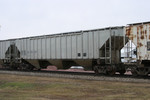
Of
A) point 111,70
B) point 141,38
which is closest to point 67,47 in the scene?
point 111,70

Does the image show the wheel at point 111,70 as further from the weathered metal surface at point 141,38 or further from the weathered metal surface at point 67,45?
the weathered metal surface at point 141,38

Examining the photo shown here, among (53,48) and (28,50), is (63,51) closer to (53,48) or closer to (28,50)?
(53,48)

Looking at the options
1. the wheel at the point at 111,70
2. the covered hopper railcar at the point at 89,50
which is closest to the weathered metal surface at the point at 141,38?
the covered hopper railcar at the point at 89,50

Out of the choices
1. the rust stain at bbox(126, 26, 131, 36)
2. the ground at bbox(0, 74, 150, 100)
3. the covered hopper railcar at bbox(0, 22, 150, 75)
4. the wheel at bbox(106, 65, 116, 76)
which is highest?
the rust stain at bbox(126, 26, 131, 36)

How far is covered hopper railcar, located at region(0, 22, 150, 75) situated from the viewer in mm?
16484

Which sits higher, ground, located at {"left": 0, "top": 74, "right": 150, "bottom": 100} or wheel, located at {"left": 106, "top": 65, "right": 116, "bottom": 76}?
wheel, located at {"left": 106, "top": 65, "right": 116, "bottom": 76}

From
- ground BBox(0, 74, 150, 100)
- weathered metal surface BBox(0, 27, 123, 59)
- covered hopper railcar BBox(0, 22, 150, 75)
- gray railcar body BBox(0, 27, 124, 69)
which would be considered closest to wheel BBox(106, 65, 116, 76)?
covered hopper railcar BBox(0, 22, 150, 75)

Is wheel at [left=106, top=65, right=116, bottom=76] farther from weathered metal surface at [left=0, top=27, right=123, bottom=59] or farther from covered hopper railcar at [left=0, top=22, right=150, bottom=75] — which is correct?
weathered metal surface at [left=0, top=27, right=123, bottom=59]

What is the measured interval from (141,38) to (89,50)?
5.34m

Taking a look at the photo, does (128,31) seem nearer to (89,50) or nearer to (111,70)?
(111,70)

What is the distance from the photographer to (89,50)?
20203 millimetres

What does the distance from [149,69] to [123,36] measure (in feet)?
11.8

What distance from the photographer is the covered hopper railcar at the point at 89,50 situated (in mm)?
16484

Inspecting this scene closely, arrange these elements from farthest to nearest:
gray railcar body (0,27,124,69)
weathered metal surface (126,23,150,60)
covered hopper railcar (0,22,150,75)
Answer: gray railcar body (0,27,124,69)
covered hopper railcar (0,22,150,75)
weathered metal surface (126,23,150,60)
